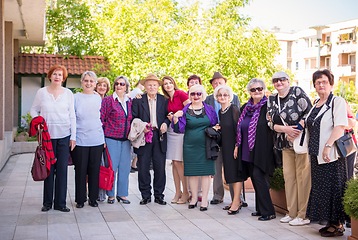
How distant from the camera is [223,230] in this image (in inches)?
202

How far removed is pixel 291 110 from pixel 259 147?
702 millimetres

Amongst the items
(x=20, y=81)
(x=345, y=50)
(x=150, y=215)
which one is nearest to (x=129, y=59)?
(x=20, y=81)

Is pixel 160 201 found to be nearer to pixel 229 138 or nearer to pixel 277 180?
pixel 229 138

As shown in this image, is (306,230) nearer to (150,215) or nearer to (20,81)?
(150,215)

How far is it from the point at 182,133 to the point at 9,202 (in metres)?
2.92

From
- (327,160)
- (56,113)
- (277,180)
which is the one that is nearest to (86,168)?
(56,113)

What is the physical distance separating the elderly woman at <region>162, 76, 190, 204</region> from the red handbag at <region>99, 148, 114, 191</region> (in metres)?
0.94

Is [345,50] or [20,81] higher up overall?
[345,50]

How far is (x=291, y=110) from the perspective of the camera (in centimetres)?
530

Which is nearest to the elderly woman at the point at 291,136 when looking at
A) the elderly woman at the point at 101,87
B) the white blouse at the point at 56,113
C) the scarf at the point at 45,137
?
the white blouse at the point at 56,113

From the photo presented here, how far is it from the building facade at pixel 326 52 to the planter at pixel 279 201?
3694cm

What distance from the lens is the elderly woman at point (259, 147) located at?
5.64 metres

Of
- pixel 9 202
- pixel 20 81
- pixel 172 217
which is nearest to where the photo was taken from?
pixel 172 217

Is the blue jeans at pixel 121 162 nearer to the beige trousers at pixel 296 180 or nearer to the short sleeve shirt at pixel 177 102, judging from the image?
the short sleeve shirt at pixel 177 102
